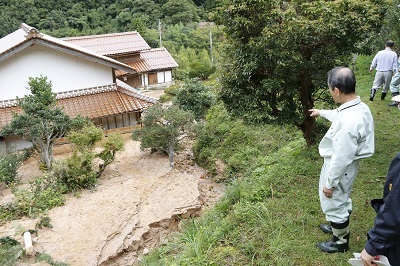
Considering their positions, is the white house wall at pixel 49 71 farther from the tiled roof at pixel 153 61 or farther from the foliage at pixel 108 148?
the tiled roof at pixel 153 61

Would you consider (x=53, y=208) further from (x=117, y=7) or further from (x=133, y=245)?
(x=117, y=7)

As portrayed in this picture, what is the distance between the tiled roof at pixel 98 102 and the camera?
14207 mm

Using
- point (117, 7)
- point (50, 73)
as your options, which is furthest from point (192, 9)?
point (50, 73)

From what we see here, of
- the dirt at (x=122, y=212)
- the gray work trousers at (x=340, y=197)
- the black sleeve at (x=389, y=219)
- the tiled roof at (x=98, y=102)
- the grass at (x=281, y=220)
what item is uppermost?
the black sleeve at (x=389, y=219)

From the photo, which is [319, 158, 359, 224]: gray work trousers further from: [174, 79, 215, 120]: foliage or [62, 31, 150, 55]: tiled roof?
[62, 31, 150, 55]: tiled roof

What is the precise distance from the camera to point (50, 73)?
14633 millimetres

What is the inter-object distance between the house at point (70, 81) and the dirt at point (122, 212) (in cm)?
318

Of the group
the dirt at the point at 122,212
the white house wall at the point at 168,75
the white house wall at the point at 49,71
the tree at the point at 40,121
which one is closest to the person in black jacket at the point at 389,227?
the dirt at the point at 122,212

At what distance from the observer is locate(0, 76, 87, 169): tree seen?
1061 cm

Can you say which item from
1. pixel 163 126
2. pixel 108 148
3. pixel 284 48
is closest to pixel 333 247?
pixel 284 48

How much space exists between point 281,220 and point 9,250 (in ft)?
19.8

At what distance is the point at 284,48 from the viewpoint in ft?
19.1

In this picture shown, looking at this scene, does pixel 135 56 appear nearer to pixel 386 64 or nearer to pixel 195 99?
pixel 195 99

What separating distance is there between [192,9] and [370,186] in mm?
50615
